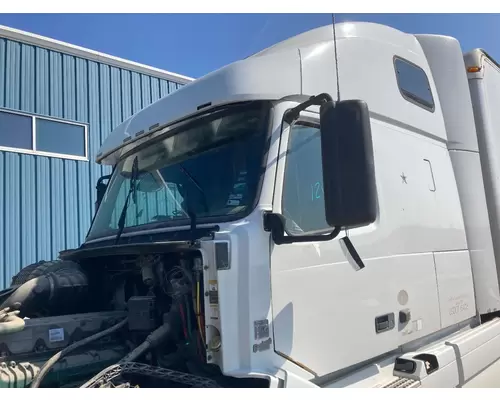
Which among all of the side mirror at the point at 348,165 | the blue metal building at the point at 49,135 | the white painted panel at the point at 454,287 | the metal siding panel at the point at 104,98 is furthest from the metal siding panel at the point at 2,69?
the side mirror at the point at 348,165

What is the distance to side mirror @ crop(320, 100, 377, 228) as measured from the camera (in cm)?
213

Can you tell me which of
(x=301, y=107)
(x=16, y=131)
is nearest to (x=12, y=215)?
(x=16, y=131)

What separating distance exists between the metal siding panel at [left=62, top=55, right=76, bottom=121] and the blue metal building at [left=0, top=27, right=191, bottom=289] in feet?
0.05

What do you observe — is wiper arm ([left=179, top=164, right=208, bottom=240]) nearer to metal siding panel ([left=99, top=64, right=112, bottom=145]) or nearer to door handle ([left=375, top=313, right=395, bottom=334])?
door handle ([left=375, top=313, right=395, bottom=334])

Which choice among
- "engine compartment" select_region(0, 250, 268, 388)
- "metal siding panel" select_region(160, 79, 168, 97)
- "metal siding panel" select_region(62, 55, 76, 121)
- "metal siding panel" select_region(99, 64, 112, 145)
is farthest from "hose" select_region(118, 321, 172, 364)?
"metal siding panel" select_region(160, 79, 168, 97)

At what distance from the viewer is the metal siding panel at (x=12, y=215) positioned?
754 centimetres

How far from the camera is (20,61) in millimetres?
7727

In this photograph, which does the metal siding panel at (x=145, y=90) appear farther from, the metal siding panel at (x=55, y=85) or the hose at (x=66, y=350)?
the hose at (x=66, y=350)

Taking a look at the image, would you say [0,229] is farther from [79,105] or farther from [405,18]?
[405,18]

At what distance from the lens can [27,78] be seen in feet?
25.6

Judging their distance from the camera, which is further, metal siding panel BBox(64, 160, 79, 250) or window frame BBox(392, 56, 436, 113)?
metal siding panel BBox(64, 160, 79, 250)

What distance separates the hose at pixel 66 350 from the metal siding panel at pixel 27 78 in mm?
6015

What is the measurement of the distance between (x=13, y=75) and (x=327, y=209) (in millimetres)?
7094

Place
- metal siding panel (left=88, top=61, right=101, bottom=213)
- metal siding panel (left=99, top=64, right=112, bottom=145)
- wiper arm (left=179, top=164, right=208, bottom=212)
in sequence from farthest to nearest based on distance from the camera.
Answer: metal siding panel (left=99, top=64, right=112, bottom=145)
metal siding panel (left=88, top=61, right=101, bottom=213)
wiper arm (left=179, top=164, right=208, bottom=212)
